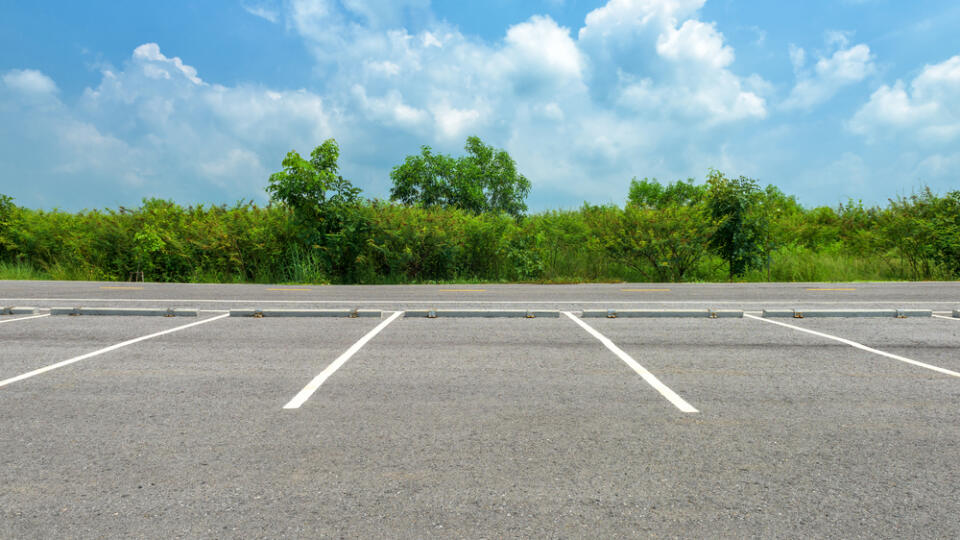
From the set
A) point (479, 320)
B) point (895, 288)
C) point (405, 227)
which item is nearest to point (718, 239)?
point (895, 288)

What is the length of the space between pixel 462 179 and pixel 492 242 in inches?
1514

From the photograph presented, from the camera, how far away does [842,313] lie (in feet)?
32.1

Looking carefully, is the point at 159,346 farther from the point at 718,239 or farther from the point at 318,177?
the point at 718,239

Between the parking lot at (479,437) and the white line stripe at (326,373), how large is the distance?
0.04m

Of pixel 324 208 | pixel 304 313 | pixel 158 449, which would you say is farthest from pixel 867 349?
pixel 324 208

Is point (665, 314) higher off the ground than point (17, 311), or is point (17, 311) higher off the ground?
point (17, 311)

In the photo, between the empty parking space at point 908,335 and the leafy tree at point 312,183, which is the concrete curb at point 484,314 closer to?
the empty parking space at point 908,335

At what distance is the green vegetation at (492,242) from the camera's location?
1862 centimetres

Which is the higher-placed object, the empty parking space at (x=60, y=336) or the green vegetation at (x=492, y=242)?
→ the green vegetation at (x=492, y=242)

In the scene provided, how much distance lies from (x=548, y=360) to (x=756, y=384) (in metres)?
2.12

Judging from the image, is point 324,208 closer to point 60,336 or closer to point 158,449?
point 60,336

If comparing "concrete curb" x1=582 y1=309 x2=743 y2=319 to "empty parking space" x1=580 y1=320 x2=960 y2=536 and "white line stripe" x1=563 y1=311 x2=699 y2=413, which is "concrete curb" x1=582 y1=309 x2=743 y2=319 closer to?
"white line stripe" x1=563 y1=311 x2=699 y2=413

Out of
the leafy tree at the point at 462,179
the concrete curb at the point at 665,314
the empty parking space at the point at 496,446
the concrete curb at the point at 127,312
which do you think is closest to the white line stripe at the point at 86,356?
the concrete curb at the point at 127,312

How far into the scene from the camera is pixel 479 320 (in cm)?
930
